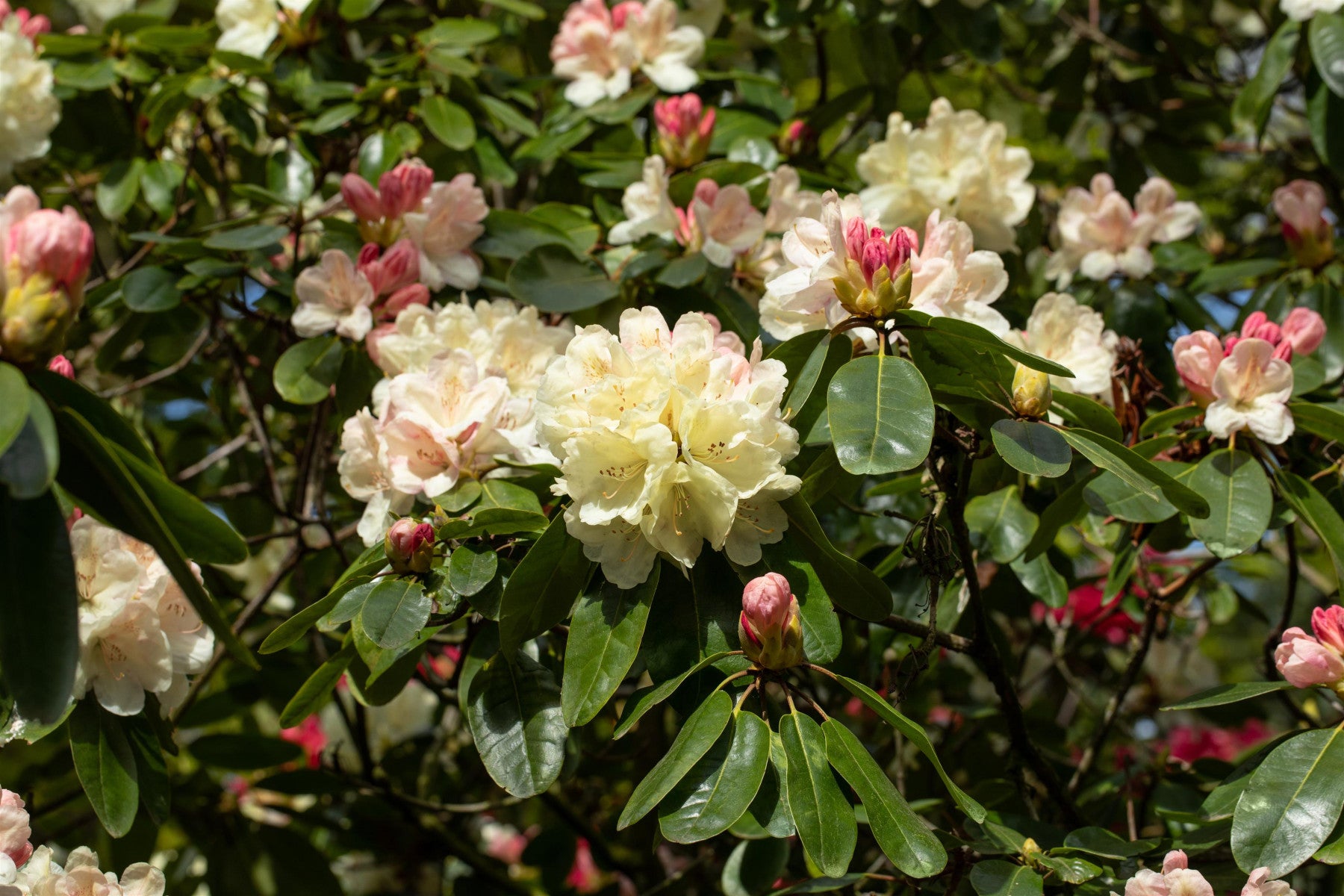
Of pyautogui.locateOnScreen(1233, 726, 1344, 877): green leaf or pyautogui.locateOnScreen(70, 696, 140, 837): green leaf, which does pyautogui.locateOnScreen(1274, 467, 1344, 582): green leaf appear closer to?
pyautogui.locateOnScreen(1233, 726, 1344, 877): green leaf

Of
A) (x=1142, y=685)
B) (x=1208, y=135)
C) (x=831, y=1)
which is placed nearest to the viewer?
(x=831, y=1)

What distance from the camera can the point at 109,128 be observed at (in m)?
2.44

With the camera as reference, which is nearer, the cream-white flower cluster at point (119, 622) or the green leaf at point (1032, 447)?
the green leaf at point (1032, 447)

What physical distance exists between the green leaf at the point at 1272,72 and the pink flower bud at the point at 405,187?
1.55 meters

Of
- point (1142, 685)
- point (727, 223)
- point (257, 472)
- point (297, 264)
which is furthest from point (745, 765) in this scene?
point (1142, 685)

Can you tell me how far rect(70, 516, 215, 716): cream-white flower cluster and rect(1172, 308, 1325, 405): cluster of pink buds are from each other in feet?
4.15

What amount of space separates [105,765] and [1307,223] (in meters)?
2.07

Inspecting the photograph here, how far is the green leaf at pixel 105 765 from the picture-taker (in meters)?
1.25

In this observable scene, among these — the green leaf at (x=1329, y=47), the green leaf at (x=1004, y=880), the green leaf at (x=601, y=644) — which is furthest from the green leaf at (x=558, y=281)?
the green leaf at (x=1329, y=47)

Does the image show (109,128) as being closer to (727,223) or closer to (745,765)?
(727,223)

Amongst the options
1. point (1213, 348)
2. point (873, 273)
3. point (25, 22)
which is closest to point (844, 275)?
point (873, 273)

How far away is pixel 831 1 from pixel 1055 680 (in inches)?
67.5

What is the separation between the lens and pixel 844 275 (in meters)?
1.23

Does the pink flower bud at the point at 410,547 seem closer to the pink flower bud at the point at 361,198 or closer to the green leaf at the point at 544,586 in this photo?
the green leaf at the point at 544,586
